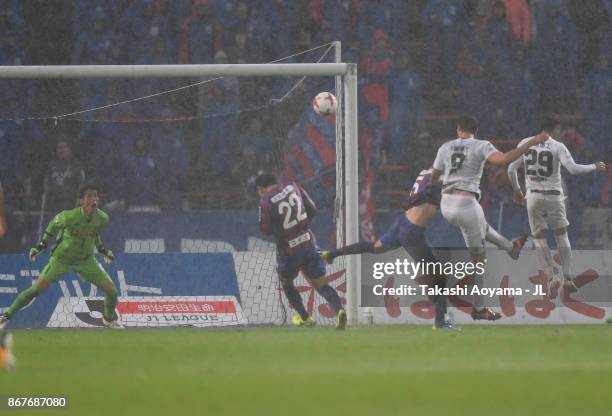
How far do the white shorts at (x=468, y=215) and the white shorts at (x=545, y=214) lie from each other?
1599 millimetres

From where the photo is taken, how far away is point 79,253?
13578 millimetres

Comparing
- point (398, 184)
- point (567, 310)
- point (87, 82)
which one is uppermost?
point (87, 82)

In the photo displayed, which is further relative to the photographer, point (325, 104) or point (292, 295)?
point (325, 104)

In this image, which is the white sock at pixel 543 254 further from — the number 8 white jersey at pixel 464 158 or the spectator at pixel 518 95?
the spectator at pixel 518 95

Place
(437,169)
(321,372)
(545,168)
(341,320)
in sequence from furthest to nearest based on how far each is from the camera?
(545,168)
(437,169)
(341,320)
(321,372)

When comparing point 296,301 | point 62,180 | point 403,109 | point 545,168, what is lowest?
point 296,301

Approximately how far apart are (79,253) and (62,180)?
86.2 inches

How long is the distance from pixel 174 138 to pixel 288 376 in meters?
9.73

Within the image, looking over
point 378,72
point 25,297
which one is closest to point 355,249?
point 25,297

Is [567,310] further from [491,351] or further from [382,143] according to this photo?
[382,143]

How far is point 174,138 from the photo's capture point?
1723 cm

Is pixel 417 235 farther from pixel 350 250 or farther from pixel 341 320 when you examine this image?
pixel 341 320

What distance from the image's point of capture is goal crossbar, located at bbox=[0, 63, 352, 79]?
13500 millimetres

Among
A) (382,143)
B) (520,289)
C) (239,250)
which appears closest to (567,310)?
(520,289)
